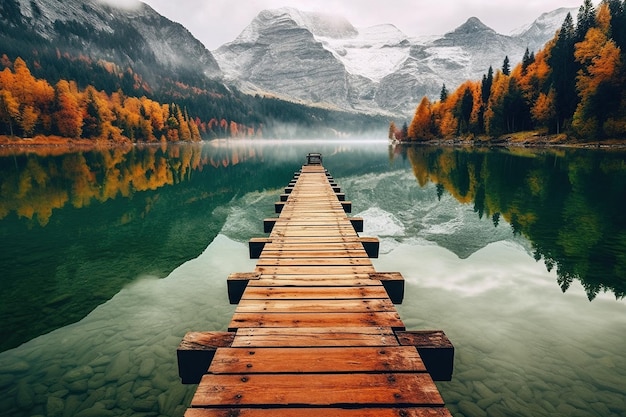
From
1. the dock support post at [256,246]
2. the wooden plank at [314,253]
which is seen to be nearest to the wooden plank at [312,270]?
the wooden plank at [314,253]

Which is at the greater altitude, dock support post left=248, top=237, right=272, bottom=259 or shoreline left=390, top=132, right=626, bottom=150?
shoreline left=390, top=132, right=626, bottom=150

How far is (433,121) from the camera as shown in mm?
121375

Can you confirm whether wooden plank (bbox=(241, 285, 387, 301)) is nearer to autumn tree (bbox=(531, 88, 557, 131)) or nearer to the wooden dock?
the wooden dock

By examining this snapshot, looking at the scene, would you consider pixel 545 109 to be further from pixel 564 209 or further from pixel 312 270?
pixel 312 270

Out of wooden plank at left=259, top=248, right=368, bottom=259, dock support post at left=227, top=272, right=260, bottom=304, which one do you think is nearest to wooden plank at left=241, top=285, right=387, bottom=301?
dock support post at left=227, top=272, right=260, bottom=304

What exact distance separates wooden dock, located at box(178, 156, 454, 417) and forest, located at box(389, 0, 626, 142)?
7743 centimetres

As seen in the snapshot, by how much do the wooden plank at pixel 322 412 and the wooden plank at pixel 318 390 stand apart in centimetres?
7

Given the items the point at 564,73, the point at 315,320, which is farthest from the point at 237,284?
the point at 564,73

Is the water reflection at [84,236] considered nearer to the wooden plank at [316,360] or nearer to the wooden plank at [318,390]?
the wooden plank at [316,360]

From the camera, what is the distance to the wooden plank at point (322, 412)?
343cm

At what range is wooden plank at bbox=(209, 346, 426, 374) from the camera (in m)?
4.15

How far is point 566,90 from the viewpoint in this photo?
7156 centimetres

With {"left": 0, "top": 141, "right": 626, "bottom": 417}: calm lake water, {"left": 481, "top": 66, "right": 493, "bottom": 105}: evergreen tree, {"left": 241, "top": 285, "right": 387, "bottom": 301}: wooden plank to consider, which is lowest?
{"left": 0, "top": 141, "right": 626, "bottom": 417}: calm lake water

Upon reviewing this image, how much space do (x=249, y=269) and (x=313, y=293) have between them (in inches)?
281
